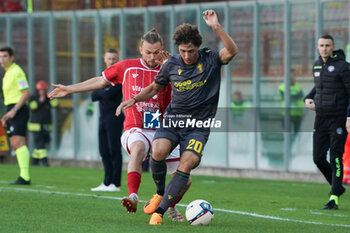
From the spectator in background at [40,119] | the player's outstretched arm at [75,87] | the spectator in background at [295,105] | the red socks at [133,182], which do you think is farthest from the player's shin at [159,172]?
the spectator in background at [40,119]

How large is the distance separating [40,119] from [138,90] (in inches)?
464

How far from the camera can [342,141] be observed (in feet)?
35.6

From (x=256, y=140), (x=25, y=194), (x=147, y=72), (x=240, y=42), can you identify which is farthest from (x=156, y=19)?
(x=147, y=72)

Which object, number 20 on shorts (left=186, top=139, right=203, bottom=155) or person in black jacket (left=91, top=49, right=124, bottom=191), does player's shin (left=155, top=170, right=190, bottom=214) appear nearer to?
number 20 on shorts (left=186, top=139, right=203, bottom=155)

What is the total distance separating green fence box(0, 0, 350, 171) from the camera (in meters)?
17.4

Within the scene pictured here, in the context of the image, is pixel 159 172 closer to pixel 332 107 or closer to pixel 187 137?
pixel 187 137

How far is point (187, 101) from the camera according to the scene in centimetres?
837

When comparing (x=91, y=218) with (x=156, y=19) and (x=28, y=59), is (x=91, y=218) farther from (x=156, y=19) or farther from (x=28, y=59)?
(x=28, y=59)

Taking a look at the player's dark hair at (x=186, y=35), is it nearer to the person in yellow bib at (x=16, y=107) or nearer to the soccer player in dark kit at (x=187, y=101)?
the soccer player in dark kit at (x=187, y=101)

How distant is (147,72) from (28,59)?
12.9 meters

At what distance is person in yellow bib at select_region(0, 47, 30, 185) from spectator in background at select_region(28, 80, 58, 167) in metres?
7.06

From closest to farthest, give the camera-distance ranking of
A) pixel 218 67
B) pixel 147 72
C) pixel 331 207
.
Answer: pixel 218 67
pixel 147 72
pixel 331 207

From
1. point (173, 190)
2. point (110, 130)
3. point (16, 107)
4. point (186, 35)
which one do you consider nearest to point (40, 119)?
point (16, 107)

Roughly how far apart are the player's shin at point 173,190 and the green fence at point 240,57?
9188 millimetres
